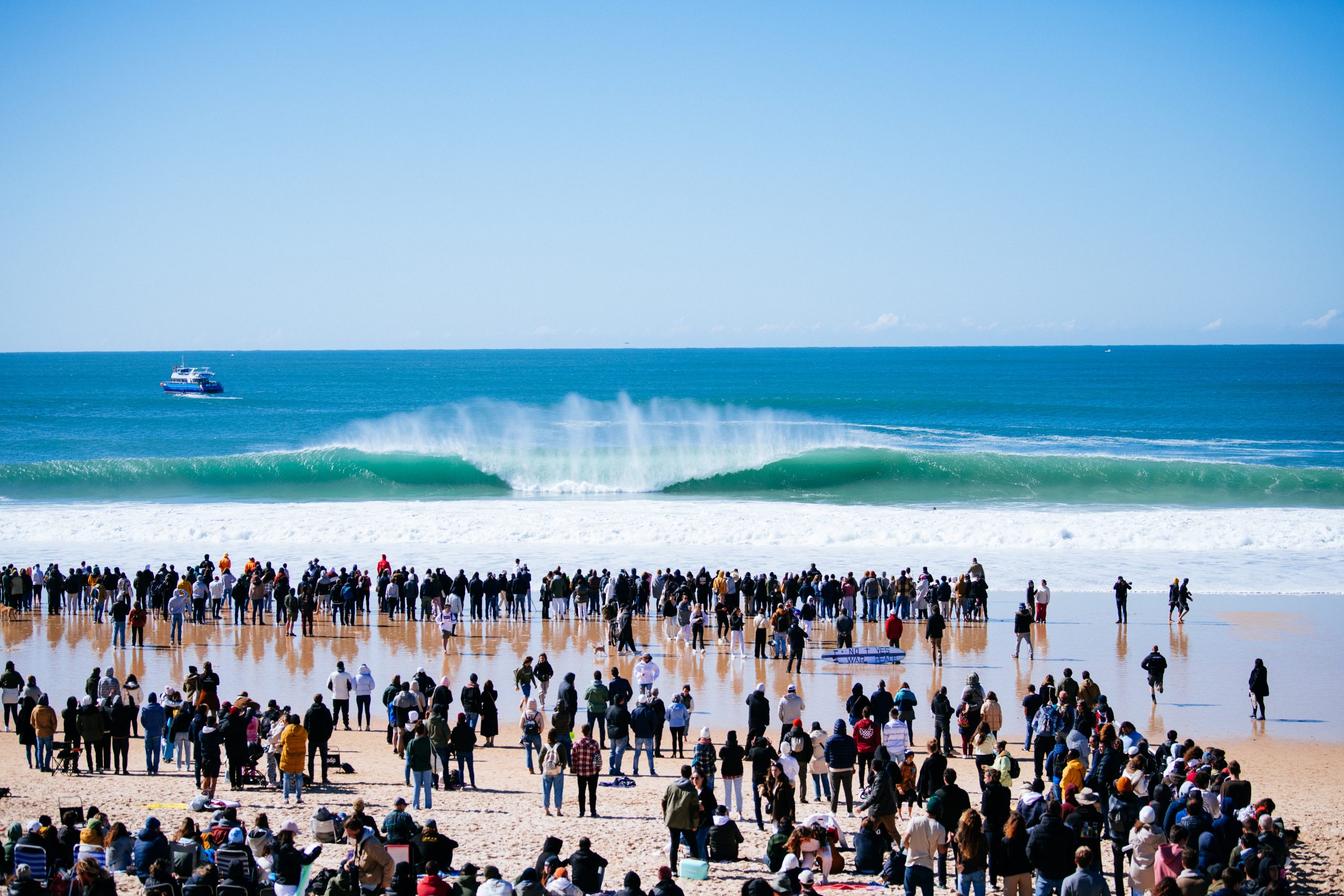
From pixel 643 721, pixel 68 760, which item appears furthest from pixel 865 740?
pixel 68 760

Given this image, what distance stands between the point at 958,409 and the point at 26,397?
269ft

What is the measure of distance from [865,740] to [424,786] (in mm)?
4869

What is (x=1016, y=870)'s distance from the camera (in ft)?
27.5

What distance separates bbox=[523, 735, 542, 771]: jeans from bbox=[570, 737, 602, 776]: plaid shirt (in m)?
1.70

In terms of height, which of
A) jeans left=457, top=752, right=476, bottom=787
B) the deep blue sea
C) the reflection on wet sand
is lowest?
the reflection on wet sand

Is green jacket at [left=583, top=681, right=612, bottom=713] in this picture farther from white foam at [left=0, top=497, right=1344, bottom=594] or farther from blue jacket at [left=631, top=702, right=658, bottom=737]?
white foam at [left=0, top=497, right=1344, bottom=594]

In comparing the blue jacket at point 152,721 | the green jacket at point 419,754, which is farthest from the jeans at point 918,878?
the blue jacket at point 152,721

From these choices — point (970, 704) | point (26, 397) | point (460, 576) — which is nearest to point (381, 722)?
point (460, 576)

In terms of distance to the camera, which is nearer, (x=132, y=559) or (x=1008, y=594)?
(x=1008, y=594)

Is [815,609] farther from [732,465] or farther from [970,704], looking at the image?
[732,465]

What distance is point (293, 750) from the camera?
38.0ft

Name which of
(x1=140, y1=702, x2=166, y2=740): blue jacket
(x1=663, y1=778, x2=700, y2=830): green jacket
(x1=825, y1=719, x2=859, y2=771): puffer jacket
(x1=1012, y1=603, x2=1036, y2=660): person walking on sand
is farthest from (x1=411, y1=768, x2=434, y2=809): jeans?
(x1=1012, y1=603, x2=1036, y2=660): person walking on sand

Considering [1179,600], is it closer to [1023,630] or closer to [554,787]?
[1023,630]

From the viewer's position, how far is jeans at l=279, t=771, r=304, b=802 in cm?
1164
